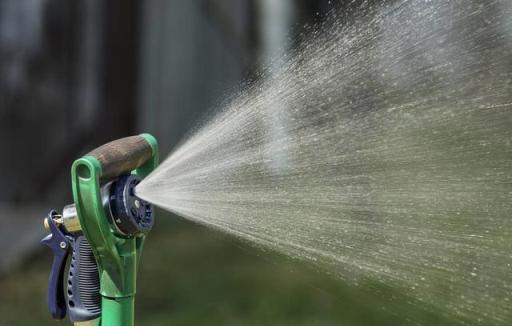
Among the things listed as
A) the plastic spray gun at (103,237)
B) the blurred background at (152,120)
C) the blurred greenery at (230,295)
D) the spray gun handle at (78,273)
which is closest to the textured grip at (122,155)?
the plastic spray gun at (103,237)

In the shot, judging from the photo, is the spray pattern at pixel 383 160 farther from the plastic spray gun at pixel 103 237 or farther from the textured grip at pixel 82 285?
the textured grip at pixel 82 285

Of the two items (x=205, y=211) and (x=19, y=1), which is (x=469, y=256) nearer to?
(x=205, y=211)

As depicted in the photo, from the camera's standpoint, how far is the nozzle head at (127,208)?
164 centimetres

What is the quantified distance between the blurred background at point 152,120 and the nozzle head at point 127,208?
74.3 inches

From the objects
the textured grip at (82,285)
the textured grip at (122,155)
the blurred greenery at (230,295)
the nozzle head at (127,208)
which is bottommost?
the blurred greenery at (230,295)

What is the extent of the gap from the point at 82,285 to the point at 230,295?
2.27 metres

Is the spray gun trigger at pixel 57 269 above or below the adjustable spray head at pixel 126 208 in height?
below

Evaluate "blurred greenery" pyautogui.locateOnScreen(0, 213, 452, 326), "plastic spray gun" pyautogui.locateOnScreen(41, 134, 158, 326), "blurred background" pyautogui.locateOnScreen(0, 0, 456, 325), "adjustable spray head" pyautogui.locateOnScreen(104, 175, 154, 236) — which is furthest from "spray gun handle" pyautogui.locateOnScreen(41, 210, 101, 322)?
"blurred background" pyautogui.locateOnScreen(0, 0, 456, 325)

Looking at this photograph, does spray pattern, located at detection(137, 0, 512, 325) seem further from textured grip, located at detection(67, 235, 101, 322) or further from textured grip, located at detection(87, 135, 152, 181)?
textured grip, located at detection(67, 235, 101, 322)

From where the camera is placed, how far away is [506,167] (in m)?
3.78

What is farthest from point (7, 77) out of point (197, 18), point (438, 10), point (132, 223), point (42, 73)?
point (132, 223)

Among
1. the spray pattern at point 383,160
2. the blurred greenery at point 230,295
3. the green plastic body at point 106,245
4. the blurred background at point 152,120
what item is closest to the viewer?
the green plastic body at point 106,245

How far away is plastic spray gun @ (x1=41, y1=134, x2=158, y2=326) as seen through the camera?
62.8 inches

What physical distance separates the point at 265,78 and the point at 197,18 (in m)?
3.66
